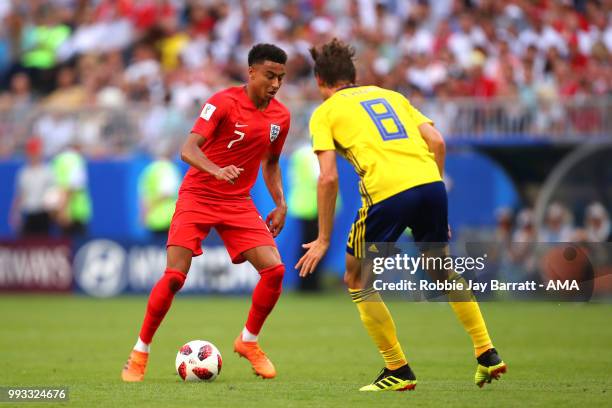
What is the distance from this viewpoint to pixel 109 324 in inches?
565

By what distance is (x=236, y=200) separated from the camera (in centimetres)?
937

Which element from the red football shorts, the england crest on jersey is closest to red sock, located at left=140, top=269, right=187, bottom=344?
the red football shorts

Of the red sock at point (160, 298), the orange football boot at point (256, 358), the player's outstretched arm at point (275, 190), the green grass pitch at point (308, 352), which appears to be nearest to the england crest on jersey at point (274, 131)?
the player's outstretched arm at point (275, 190)

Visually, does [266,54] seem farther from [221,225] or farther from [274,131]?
[221,225]

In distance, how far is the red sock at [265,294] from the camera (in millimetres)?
9273

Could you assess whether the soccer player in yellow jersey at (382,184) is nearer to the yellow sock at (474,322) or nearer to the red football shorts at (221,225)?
the yellow sock at (474,322)

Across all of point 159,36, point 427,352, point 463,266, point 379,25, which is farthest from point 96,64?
point 463,266

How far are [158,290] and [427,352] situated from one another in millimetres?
3288

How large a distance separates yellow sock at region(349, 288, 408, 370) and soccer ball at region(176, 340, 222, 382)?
57.5 inches

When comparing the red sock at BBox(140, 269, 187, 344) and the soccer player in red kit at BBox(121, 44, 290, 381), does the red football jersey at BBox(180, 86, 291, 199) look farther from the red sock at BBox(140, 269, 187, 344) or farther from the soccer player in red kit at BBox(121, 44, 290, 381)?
the red sock at BBox(140, 269, 187, 344)

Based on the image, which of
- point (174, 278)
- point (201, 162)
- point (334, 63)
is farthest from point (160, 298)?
point (334, 63)

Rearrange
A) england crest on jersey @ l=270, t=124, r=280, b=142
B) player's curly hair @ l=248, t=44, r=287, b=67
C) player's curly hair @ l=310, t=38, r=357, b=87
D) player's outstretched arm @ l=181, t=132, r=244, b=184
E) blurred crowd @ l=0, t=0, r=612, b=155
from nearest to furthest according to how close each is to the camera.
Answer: player's curly hair @ l=310, t=38, r=357, b=87 → player's outstretched arm @ l=181, t=132, r=244, b=184 → player's curly hair @ l=248, t=44, r=287, b=67 → england crest on jersey @ l=270, t=124, r=280, b=142 → blurred crowd @ l=0, t=0, r=612, b=155

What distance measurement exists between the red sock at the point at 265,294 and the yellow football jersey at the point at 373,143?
4.73 feet

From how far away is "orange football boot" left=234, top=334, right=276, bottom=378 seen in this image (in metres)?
9.21
